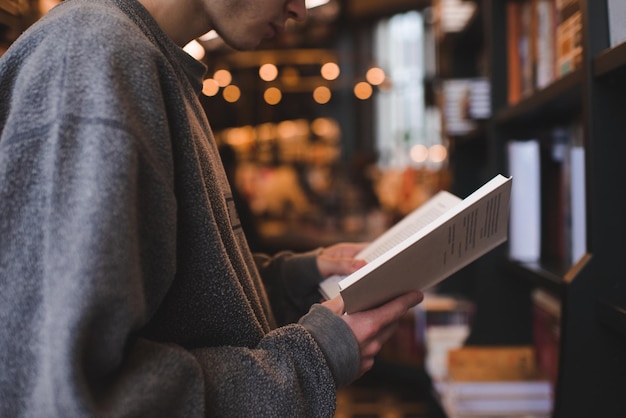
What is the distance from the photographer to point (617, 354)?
3.73 feet

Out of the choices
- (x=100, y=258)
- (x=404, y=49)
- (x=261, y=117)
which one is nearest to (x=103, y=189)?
(x=100, y=258)

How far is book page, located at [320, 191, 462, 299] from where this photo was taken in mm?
1214

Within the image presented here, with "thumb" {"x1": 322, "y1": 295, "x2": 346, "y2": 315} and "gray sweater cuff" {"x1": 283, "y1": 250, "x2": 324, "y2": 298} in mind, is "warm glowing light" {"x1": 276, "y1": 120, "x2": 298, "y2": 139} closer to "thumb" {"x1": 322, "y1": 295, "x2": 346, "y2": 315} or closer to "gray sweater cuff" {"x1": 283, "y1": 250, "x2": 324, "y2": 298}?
"gray sweater cuff" {"x1": 283, "y1": 250, "x2": 324, "y2": 298}

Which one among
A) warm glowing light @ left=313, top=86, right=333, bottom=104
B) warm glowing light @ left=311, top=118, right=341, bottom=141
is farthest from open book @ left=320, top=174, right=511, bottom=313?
warm glowing light @ left=313, top=86, right=333, bottom=104

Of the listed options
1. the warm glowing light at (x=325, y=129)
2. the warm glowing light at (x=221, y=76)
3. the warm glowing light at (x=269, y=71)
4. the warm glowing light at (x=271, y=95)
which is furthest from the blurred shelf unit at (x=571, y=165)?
the warm glowing light at (x=325, y=129)

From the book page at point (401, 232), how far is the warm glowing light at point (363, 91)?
416 inches

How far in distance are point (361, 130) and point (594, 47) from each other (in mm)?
12074

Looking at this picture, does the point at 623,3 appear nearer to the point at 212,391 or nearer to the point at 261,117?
the point at 212,391

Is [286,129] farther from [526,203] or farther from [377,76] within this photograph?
[526,203]

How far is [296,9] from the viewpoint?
1.16m

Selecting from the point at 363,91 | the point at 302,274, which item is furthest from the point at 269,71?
the point at 302,274

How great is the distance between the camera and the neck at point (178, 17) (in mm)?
1020

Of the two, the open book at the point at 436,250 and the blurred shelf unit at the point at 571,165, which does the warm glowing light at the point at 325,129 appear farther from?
the open book at the point at 436,250

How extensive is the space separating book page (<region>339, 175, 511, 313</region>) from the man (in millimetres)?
56
